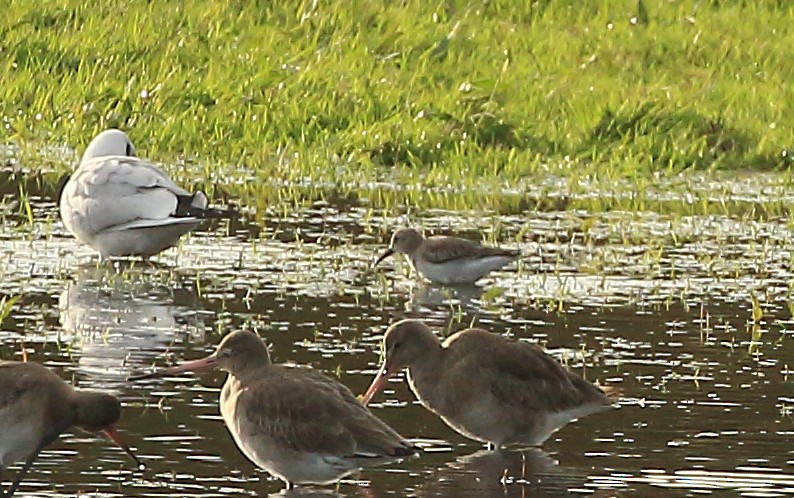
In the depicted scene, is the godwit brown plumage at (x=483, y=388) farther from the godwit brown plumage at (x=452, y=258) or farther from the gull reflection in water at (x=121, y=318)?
the godwit brown plumage at (x=452, y=258)

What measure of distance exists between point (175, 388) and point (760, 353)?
3.15 metres

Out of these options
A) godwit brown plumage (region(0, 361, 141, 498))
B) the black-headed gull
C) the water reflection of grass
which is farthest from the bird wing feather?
the water reflection of grass

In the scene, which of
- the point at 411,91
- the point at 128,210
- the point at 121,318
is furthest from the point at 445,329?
the point at 411,91

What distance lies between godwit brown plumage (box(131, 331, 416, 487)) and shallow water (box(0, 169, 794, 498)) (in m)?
0.23

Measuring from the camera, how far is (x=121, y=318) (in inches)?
503

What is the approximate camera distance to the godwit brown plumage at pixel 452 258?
14.1 meters

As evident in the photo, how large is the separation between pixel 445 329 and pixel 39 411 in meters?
4.03

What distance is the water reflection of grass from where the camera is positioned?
18.7 m

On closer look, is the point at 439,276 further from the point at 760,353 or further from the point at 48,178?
the point at 48,178

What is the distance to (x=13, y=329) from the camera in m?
12.3

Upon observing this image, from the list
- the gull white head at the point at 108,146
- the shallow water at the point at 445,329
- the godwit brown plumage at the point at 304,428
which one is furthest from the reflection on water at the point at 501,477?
the gull white head at the point at 108,146

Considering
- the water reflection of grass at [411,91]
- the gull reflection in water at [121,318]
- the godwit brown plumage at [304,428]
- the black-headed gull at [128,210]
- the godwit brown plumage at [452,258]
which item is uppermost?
the water reflection of grass at [411,91]

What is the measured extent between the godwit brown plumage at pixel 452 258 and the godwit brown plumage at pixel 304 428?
4.58 metres

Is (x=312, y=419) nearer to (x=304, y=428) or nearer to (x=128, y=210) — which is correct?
(x=304, y=428)
